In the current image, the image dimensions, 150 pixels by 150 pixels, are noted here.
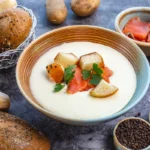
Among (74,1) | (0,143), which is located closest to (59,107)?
(0,143)

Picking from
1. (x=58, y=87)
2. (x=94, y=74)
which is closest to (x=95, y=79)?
(x=94, y=74)

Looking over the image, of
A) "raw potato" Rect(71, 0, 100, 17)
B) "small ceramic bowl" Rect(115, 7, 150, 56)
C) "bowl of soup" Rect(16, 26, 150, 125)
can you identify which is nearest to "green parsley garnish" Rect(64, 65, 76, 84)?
"bowl of soup" Rect(16, 26, 150, 125)

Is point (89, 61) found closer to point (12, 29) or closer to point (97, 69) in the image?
point (97, 69)

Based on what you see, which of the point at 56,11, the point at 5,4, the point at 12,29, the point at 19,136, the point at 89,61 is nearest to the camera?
the point at 19,136

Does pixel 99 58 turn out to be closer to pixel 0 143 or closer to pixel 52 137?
pixel 52 137

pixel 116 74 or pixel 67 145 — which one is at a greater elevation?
pixel 116 74

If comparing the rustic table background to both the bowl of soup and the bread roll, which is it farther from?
the bread roll

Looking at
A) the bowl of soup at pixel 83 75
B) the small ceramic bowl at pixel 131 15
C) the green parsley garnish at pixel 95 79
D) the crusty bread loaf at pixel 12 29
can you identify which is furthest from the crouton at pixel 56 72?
the small ceramic bowl at pixel 131 15
